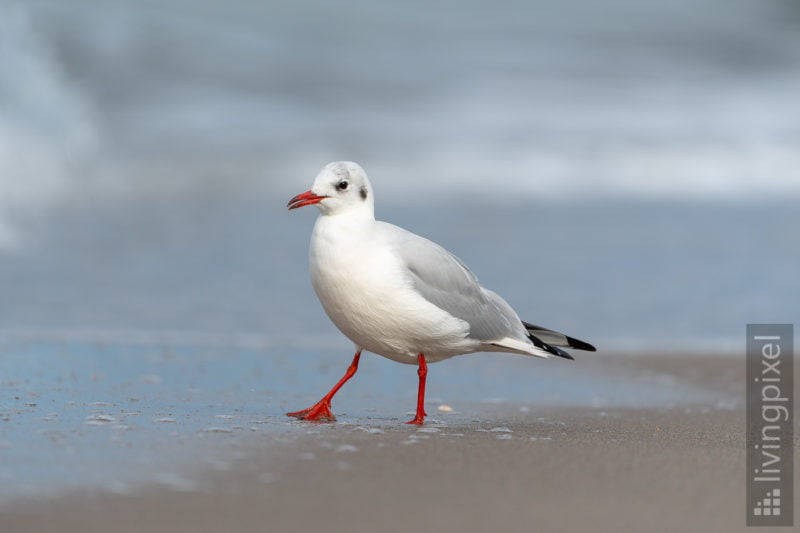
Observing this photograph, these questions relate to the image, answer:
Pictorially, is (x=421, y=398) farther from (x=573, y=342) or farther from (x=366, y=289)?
(x=573, y=342)

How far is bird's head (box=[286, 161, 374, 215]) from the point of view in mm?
4070

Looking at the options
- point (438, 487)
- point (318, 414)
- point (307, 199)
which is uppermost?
point (307, 199)

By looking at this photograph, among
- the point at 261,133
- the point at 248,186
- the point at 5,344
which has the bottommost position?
the point at 5,344

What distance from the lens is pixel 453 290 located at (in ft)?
14.2

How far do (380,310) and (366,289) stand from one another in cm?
10

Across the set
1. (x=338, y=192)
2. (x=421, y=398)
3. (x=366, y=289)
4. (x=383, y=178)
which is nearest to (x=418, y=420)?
(x=421, y=398)

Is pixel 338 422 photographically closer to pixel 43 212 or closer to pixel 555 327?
pixel 555 327

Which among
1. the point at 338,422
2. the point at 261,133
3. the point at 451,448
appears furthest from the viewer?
the point at 261,133

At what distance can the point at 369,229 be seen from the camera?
4.07 m

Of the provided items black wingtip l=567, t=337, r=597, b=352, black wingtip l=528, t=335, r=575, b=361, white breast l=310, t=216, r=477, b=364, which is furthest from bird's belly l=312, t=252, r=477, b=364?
black wingtip l=567, t=337, r=597, b=352

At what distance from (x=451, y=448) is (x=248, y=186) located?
825 centimetres

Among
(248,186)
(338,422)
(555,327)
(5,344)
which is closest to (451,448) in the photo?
(338,422)

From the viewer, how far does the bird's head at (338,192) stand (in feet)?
13.4

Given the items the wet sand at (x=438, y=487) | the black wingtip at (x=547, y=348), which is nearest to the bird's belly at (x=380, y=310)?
the wet sand at (x=438, y=487)
